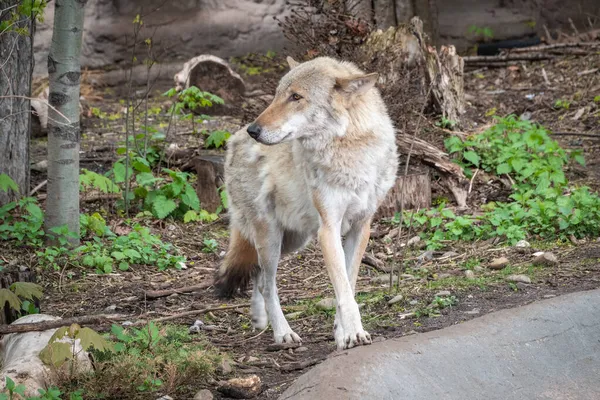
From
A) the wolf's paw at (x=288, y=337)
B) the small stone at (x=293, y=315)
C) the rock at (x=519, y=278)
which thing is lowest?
the small stone at (x=293, y=315)

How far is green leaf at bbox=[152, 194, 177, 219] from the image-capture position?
25.4 ft

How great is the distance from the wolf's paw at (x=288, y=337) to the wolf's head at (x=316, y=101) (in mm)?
1228

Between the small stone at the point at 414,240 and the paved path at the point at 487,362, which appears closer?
the paved path at the point at 487,362

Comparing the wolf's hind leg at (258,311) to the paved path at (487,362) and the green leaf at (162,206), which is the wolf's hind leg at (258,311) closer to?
the paved path at (487,362)

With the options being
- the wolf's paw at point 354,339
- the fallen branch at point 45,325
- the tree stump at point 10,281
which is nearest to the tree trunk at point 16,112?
the tree stump at point 10,281

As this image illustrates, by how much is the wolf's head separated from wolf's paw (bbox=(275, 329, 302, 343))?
123 centimetres

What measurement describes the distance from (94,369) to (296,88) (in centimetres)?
190

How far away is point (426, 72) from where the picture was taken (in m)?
9.09

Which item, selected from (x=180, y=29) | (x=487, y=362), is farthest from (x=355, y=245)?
(x=180, y=29)

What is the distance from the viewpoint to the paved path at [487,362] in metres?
3.81

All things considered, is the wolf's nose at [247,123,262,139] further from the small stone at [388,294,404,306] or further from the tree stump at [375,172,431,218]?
the tree stump at [375,172,431,218]

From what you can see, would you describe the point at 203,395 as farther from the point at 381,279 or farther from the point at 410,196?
the point at 410,196

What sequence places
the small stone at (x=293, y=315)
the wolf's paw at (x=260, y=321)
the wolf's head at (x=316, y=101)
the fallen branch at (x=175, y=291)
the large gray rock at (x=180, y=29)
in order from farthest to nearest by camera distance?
1. the large gray rock at (x=180, y=29)
2. the fallen branch at (x=175, y=291)
3. the small stone at (x=293, y=315)
4. the wolf's paw at (x=260, y=321)
5. the wolf's head at (x=316, y=101)

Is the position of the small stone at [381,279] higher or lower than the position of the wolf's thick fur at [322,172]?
lower
